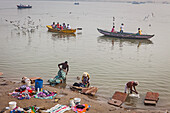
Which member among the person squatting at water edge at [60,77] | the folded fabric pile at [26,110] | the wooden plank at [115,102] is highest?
the person squatting at water edge at [60,77]

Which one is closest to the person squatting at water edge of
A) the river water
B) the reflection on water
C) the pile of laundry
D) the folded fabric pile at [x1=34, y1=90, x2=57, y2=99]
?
the river water

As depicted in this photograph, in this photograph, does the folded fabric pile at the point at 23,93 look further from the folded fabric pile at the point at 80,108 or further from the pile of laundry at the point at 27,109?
the folded fabric pile at the point at 80,108

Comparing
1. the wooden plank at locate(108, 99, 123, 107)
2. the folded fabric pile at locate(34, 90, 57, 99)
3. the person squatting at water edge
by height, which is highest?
the person squatting at water edge

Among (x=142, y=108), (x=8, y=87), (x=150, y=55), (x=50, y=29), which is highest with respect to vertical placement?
(x=50, y=29)

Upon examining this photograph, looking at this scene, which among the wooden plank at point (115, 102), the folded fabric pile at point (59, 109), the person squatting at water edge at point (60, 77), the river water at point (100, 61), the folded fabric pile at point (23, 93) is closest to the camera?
the folded fabric pile at point (59, 109)

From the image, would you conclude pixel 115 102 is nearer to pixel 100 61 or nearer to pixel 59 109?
pixel 59 109

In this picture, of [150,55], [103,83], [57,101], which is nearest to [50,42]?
[150,55]

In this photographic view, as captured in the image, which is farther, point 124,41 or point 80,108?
point 124,41

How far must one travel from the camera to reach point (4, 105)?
9.23m

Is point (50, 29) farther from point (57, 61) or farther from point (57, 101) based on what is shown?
point (57, 101)

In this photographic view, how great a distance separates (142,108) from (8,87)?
Answer: 6403mm

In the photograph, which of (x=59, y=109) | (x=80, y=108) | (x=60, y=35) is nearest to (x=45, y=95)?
(x=59, y=109)

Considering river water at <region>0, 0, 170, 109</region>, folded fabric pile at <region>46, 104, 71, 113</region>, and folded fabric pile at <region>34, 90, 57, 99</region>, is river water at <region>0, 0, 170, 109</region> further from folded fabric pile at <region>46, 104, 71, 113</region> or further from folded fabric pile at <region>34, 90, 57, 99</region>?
folded fabric pile at <region>46, 104, 71, 113</region>

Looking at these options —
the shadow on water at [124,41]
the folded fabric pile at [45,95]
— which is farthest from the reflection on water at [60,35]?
the folded fabric pile at [45,95]
